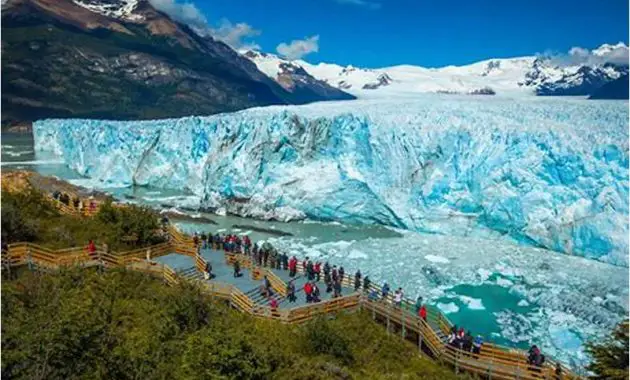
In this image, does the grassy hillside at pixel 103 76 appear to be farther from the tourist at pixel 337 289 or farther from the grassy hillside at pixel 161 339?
the tourist at pixel 337 289

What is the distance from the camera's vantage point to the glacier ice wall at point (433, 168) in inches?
809

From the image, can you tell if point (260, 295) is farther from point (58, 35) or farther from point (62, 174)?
point (58, 35)

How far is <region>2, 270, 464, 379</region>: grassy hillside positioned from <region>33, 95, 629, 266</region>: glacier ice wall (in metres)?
11.7

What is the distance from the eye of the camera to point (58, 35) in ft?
358

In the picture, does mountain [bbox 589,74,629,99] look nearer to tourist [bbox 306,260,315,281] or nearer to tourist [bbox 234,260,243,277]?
tourist [bbox 306,260,315,281]

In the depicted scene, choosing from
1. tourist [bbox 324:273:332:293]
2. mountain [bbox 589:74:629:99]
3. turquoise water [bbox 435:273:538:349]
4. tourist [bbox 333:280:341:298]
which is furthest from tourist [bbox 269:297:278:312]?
mountain [bbox 589:74:629:99]

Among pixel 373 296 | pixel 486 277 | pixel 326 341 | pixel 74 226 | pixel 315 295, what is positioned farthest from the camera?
pixel 486 277

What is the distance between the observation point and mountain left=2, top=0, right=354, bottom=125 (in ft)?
308

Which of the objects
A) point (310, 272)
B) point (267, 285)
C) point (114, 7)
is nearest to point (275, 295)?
point (267, 285)

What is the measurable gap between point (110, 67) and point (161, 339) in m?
110

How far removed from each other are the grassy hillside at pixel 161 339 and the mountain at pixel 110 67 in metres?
81.6

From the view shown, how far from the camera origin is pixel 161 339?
9188mm

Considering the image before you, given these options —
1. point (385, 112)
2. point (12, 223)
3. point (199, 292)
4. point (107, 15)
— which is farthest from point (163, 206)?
point (107, 15)

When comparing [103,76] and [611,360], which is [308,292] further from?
[103,76]
